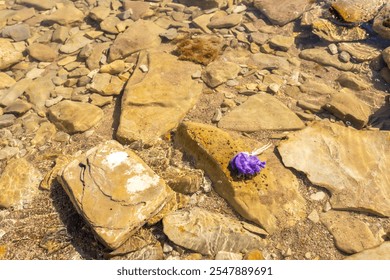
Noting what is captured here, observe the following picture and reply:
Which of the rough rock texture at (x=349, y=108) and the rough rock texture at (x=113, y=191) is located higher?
the rough rock texture at (x=349, y=108)

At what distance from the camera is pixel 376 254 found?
3.01 meters

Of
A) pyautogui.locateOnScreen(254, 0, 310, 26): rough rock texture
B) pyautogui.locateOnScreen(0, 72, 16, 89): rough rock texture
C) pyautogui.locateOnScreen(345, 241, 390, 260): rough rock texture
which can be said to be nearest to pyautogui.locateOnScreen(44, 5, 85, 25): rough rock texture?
pyautogui.locateOnScreen(0, 72, 16, 89): rough rock texture

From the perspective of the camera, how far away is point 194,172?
3.65m

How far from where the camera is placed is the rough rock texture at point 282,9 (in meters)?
5.68

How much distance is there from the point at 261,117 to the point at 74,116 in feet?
7.35

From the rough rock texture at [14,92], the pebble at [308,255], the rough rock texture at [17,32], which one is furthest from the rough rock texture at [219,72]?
the rough rock texture at [17,32]

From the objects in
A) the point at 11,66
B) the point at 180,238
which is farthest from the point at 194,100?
the point at 11,66

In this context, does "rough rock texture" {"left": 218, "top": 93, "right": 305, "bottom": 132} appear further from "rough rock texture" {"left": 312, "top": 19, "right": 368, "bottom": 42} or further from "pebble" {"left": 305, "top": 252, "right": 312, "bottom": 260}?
"rough rock texture" {"left": 312, "top": 19, "right": 368, "bottom": 42}

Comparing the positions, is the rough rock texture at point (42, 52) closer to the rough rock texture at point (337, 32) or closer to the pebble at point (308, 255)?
the rough rock texture at point (337, 32)

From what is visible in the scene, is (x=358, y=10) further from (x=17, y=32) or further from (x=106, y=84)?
(x=17, y=32)

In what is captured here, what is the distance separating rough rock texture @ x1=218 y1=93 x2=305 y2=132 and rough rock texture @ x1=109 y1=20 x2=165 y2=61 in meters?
2.00

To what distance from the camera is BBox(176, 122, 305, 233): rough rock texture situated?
3.31 m

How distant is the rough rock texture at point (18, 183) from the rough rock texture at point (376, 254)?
10.2 feet

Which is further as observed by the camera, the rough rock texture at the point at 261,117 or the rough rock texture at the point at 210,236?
the rough rock texture at the point at 261,117
